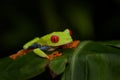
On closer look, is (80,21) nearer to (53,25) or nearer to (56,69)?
(53,25)

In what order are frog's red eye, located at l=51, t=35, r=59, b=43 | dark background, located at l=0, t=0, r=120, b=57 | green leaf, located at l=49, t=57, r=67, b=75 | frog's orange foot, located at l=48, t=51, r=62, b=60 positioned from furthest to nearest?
1. dark background, located at l=0, t=0, r=120, b=57
2. frog's red eye, located at l=51, t=35, r=59, b=43
3. frog's orange foot, located at l=48, t=51, r=62, b=60
4. green leaf, located at l=49, t=57, r=67, b=75

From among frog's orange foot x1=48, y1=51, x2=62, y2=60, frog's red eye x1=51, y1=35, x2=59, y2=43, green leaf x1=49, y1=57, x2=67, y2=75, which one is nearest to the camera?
green leaf x1=49, y1=57, x2=67, y2=75

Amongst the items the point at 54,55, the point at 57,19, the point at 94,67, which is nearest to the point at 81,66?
the point at 94,67

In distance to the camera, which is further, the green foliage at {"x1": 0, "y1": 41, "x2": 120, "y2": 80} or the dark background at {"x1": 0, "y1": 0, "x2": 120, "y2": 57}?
the dark background at {"x1": 0, "y1": 0, "x2": 120, "y2": 57}

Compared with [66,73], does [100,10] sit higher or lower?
higher

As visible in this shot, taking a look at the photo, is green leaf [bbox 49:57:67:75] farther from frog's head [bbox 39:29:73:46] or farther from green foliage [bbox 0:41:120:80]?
frog's head [bbox 39:29:73:46]

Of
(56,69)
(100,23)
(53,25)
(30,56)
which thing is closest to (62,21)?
(53,25)

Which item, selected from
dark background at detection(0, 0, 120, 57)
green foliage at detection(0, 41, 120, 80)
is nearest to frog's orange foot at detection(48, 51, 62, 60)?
green foliage at detection(0, 41, 120, 80)
